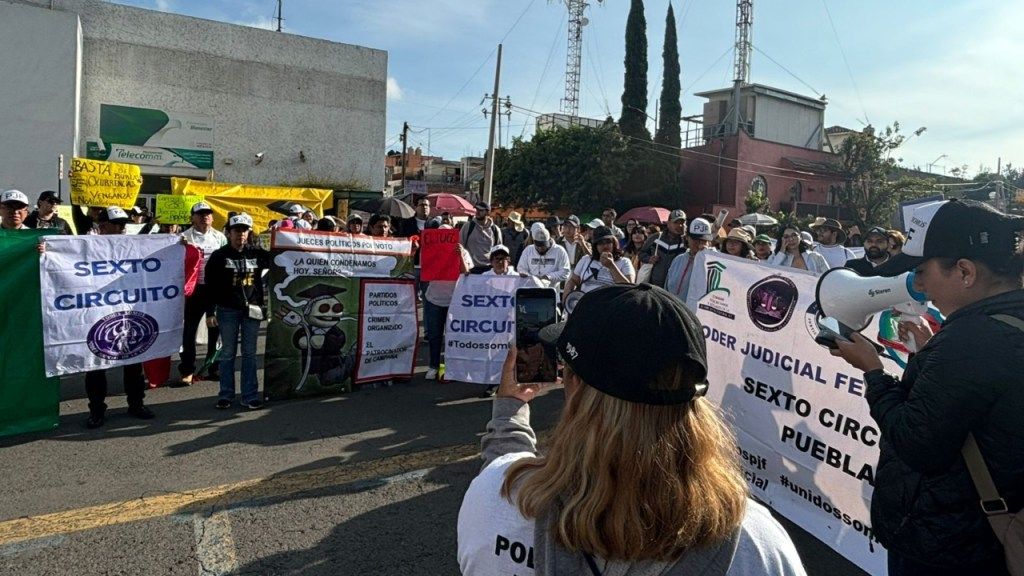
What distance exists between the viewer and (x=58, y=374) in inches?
216

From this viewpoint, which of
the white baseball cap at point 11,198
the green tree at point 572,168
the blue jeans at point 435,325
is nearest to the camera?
the white baseball cap at point 11,198

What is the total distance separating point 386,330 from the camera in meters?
7.31

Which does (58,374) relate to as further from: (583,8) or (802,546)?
(583,8)

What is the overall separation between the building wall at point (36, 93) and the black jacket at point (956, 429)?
22845mm

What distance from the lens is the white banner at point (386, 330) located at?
281 inches

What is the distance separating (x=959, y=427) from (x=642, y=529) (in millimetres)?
1249

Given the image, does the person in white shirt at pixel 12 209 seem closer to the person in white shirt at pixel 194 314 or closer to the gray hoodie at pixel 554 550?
the person in white shirt at pixel 194 314

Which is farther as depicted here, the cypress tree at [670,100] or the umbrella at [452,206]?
the cypress tree at [670,100]

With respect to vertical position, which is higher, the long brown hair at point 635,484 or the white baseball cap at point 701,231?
the white baseball cap at point 701,231

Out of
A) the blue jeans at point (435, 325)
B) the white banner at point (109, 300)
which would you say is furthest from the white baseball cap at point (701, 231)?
the white banner at point (109, 300)

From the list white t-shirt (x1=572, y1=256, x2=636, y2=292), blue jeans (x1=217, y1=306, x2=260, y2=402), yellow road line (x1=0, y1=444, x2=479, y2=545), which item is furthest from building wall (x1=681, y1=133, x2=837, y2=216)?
yellow road line (x1=0, y1=444, x2=479, y2=545)

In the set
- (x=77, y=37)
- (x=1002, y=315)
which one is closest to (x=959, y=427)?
(x=1002, y=315)

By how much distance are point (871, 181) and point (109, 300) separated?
38.6 meters

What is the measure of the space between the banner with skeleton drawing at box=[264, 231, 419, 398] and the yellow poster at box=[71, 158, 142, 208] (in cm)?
636
